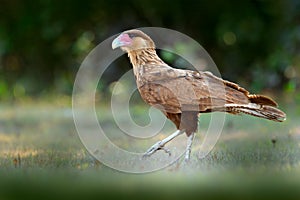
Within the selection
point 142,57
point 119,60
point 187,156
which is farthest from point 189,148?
point 119,60

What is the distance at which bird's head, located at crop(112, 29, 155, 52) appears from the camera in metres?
2.72

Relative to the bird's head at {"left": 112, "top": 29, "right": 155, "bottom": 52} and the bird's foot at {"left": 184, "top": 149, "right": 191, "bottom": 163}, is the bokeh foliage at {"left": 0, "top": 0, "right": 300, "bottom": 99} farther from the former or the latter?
the bird's foot at {"left": 184, "top": 149, "right": 191, "bottom": 163}

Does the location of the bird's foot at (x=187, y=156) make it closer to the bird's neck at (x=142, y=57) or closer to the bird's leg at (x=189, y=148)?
the bird's leg at (x=189, y=148)

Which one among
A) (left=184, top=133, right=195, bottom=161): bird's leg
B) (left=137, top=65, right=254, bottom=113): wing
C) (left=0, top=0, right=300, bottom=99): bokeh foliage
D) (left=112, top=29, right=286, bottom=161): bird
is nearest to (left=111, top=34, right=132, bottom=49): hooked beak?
(left=112, top=29, right=286, bottom=161): bird

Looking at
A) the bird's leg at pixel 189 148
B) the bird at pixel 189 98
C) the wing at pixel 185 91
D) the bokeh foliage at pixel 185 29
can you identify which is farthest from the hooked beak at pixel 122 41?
the bokeh foliage at pixel 185 29

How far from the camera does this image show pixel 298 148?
2822 mm

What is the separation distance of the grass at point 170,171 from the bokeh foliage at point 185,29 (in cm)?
258

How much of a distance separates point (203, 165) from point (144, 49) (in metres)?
0.55

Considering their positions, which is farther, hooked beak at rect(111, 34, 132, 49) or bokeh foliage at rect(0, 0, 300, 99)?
bokeh foliage at rect(0, 0, 300, 99)

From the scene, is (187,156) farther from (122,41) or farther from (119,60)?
(119,60)

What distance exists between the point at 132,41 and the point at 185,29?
3.56 meters

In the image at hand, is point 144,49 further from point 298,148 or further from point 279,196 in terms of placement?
point 279,196

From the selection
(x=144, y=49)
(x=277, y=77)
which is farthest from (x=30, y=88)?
(x=144, y=49)

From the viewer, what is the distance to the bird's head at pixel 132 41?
2723mm
